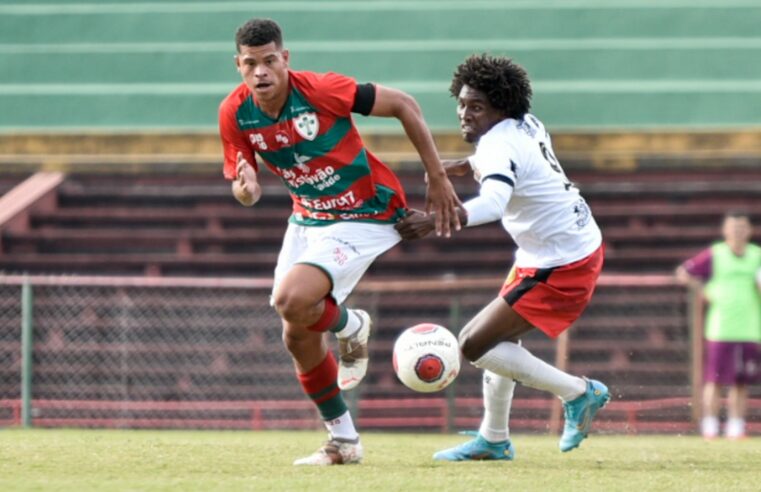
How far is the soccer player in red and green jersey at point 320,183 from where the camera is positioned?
6.61 meters

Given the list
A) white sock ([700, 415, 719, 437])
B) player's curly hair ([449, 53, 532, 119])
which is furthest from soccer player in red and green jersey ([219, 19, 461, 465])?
white sock ([700, 415, 719, 437])

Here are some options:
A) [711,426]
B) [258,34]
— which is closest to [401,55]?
[711,426]

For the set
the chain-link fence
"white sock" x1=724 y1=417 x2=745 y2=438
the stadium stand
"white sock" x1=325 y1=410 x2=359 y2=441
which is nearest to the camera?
"white sock" x1=325 y1=410 x2=359 y2=441

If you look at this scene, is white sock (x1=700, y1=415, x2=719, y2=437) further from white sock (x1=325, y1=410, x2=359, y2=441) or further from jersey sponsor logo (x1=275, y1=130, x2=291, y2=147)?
jersey sponsor logo (x1=275, y1=130, x2=291, y2=147)

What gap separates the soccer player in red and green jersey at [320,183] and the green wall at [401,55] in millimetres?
10165

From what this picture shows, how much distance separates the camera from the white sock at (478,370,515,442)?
732 centimetres

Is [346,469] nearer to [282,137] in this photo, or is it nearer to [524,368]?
[524,368]

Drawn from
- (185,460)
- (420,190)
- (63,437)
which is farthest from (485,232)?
(185,460)

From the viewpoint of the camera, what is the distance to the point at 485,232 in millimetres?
15602

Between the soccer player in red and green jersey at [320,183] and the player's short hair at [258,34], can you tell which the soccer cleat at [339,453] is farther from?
the player's short hair at [258,34]

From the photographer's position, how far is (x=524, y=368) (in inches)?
277

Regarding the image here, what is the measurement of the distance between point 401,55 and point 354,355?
10881mm

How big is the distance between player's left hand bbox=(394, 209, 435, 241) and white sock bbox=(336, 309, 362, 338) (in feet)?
2.02

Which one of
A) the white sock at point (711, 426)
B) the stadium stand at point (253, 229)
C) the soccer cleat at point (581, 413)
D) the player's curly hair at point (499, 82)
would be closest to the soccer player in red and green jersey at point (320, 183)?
the player's curly hair at point (499, 82)
